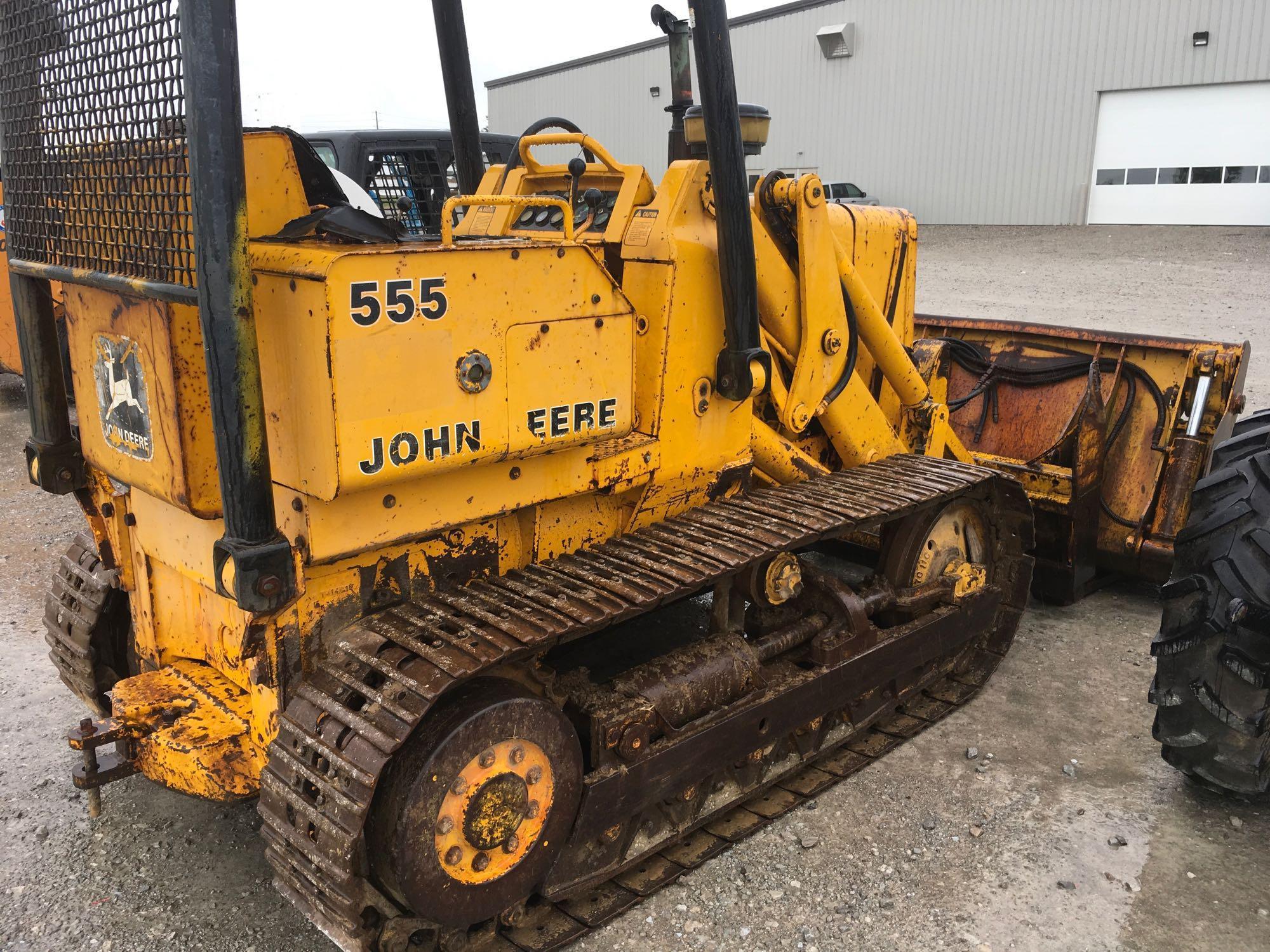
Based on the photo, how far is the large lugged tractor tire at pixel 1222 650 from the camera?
3391 mm

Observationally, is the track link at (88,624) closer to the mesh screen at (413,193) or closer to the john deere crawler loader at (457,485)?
the john deere crawler loader at (457,485)

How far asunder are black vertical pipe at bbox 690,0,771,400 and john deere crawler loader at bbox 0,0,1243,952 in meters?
0.01

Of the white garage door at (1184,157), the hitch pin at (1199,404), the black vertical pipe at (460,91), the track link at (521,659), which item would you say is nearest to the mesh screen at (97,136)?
the track link at (521,659)

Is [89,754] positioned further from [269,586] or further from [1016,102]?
[1016,102]

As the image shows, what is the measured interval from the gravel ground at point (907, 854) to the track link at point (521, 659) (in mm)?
119

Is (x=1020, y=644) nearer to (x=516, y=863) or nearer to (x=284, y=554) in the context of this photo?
(x=516, y=863)

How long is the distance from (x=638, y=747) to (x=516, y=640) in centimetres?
65

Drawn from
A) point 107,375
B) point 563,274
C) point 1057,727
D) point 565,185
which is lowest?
point 1057,727

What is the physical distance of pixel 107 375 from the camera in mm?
2885

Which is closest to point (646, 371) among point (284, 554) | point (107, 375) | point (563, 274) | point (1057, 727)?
point (563, 274)

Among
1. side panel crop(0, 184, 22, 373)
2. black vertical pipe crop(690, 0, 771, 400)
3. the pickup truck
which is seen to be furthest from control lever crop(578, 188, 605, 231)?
the pickup truck

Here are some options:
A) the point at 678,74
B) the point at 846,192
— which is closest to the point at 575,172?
the point at 678,74

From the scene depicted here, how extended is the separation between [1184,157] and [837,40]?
8867 millimetres

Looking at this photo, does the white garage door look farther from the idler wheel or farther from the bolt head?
the bolt head
